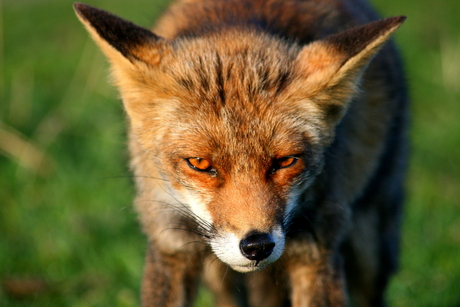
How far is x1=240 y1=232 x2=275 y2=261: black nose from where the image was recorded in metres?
3.27

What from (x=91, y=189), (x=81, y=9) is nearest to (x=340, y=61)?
(x=81, y=9)

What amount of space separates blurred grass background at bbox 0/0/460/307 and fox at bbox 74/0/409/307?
0.71m

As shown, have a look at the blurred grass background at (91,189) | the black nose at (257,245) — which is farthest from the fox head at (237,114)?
the blurred grass background at (91,189)

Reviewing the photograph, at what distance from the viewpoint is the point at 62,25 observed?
1527 cm

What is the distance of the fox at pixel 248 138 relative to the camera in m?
3.51

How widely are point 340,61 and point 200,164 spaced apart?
111 centimetres

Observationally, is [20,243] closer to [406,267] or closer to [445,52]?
[406,267]

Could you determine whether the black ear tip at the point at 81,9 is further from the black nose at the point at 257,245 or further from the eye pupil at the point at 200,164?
the black nose at the point at 257,245

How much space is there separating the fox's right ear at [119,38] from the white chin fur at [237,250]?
1.28 metres

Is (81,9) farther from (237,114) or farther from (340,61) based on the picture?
(340,61)

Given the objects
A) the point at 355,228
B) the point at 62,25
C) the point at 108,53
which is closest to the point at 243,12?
the point at 108,53

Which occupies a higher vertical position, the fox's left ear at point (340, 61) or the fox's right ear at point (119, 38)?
the fox's right ear at point (119, 38)

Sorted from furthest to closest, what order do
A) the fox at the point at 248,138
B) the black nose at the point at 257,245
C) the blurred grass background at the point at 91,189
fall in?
1. the blurred grass background at the point at 91,189
2. the fox at the point at 248,138
3. the black nose at the point at 257,245

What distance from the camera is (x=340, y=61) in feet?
12.0
